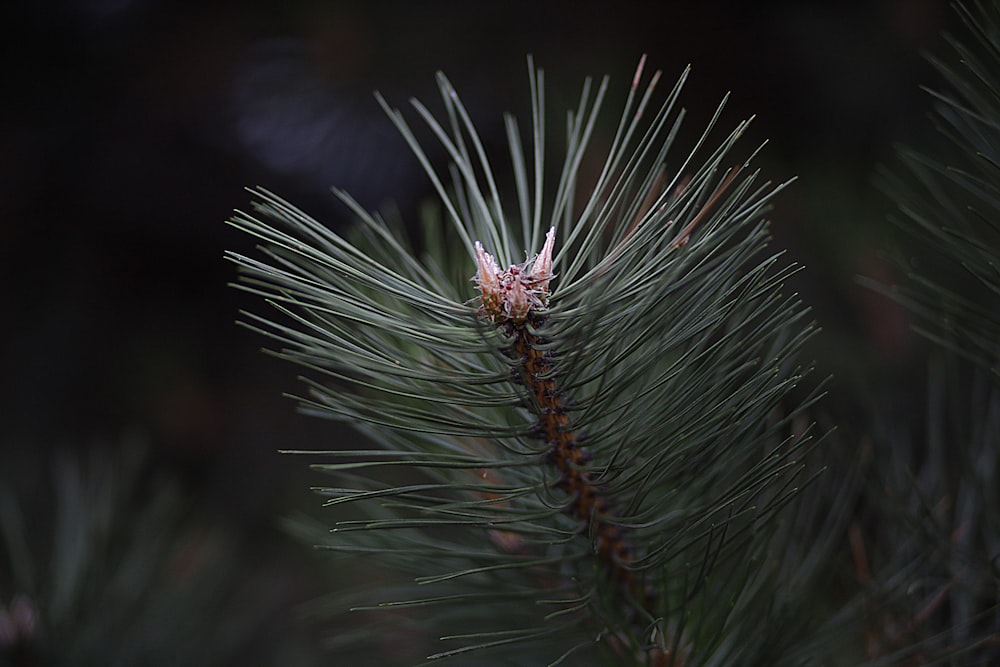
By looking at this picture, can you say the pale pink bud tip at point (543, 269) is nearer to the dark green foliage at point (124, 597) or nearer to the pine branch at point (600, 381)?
the pine branch at point (600, 381)

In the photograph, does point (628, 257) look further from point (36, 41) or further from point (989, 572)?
point (36, 41)

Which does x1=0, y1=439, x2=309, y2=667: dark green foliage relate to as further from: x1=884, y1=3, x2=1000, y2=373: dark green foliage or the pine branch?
x1=884, y1=3, x2=1000, y2=373: dark green foliage

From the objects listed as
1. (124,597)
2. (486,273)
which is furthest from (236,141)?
(486,273)

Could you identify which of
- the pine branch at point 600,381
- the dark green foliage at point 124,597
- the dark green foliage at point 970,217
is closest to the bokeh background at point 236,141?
the dark green foliage at point 124,597

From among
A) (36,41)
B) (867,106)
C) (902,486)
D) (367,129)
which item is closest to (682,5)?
(867,106)

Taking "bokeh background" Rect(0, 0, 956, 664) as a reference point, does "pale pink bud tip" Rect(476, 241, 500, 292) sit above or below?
below

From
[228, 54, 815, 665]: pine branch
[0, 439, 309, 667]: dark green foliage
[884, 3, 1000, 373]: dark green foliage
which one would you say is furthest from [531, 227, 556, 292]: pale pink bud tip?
[0, 439, 309, 667]: dark green foliage

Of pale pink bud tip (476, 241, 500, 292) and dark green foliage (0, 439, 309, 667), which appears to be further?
dark green foliage (0, 439, 309, 667)

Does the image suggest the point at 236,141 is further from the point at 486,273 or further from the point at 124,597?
the point at 486,273
